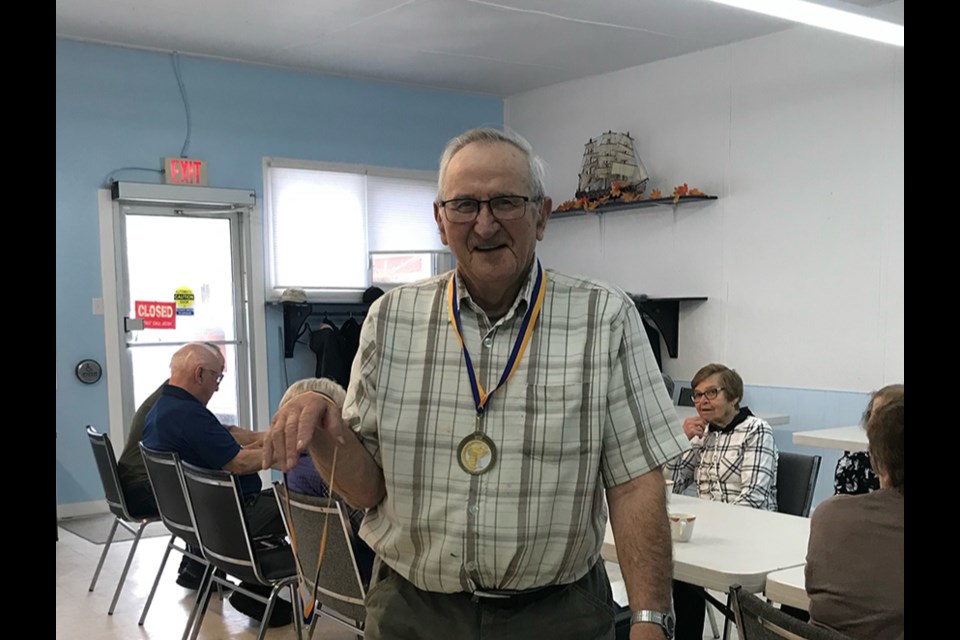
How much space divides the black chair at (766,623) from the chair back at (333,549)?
128 cm

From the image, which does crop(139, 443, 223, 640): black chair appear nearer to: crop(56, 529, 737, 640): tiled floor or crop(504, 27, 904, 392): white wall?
crop(56, 529, 737, 640): tiled floor

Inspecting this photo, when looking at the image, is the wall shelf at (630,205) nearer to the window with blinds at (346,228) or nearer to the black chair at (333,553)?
the window with blinds at (346,228)

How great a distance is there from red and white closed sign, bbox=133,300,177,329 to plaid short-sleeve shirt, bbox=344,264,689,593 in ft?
17.8

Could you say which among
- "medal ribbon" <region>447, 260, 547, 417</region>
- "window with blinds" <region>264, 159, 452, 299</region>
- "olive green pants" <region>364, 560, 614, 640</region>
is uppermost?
"window with blinds" <region>264, 159, 452, 299</region>

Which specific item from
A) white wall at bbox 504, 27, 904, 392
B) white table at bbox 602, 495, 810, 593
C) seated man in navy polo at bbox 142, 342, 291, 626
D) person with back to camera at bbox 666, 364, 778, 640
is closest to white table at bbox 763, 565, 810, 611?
white table at bbox 602, 495, 810, 593

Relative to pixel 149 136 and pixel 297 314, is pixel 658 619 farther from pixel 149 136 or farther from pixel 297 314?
pixel 149 136

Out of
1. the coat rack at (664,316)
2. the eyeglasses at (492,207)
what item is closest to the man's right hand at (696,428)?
the eyeglasses at (492,207)

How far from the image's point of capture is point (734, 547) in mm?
2639

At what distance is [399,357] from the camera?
166 cm

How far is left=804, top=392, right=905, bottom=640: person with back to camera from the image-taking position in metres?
2.00
